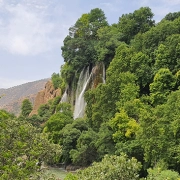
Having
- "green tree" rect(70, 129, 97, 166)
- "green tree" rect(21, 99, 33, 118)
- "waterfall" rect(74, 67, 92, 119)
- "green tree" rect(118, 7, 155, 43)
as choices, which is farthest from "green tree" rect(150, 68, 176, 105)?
"green tree" rect(21, 99, 33, 118)

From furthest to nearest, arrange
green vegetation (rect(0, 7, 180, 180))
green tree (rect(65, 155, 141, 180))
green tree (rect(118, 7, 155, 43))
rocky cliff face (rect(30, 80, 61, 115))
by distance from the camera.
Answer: rocky cliff face (rect(30, 80, 61, 115)), green tree (rect(118, 7, 155, 43)), green vegetation (rect(0, 7, 180, 180)), green tree (rect(65, 155, 141, 180))

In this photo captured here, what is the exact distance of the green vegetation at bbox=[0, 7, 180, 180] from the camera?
1131 centimetres

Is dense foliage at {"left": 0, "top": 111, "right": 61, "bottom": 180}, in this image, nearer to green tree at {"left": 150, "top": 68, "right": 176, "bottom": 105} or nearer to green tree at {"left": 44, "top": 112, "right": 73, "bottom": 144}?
green tree at {"left": 150, "top": 68, "right": 176, "bottom": 105}

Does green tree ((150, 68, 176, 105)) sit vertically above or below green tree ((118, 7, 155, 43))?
below

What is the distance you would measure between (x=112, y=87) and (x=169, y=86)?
5820 millimetres

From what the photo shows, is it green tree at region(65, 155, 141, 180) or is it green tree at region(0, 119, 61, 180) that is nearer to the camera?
green tree at region(0, 119, 61, 180)

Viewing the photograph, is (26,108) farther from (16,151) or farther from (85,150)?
(16,151)

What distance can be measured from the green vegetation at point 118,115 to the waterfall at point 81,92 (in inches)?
40.0

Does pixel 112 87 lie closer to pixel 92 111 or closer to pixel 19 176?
pixel 92 111

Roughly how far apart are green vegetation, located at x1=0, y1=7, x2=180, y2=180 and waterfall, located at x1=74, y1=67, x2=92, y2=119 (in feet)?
3.33

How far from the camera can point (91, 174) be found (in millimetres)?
11211

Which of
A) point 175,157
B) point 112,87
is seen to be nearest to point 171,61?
point 112,87

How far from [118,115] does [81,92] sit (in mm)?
16113

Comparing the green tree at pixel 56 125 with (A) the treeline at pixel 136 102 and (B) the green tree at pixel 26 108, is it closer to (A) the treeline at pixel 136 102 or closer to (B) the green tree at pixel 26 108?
(A) the treeline at pixel 136 102
